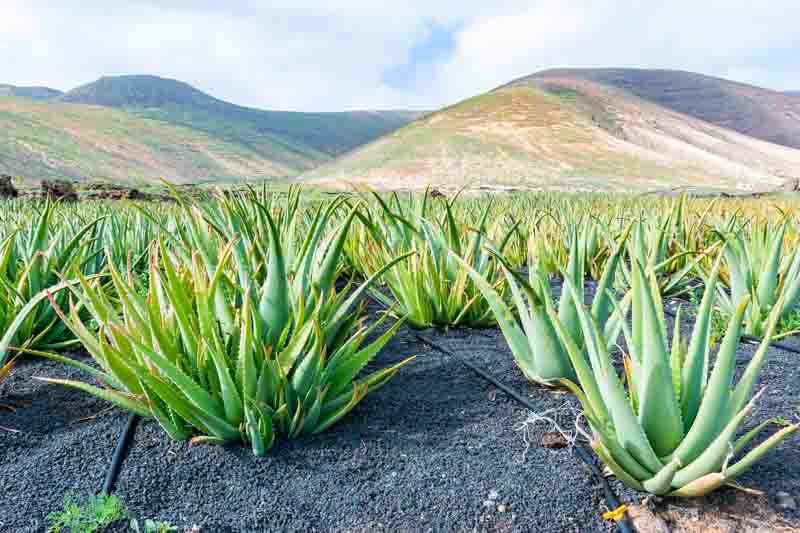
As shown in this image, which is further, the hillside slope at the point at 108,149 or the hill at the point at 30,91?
the hill at the point at 30,91

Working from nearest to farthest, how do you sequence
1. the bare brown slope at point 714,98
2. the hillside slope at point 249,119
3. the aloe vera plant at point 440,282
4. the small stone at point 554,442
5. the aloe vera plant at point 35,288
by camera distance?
the small stone at point 554,442, the aloe vera plant at point 35,288, the aloe vera plant at point 440,282, the bare brown slope at point 714,98, the hillside slope at point 249,119

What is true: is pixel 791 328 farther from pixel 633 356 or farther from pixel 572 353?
pixel 572 353

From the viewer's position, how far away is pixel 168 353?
190 cm

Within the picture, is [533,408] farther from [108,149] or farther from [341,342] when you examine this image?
[108,149]

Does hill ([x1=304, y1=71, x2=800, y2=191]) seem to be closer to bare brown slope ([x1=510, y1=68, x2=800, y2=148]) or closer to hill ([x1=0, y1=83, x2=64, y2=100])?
bare brown slope ([x1=510, y1=68, x2=800, y2=148])

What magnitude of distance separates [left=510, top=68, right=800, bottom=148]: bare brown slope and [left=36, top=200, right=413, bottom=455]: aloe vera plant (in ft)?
290

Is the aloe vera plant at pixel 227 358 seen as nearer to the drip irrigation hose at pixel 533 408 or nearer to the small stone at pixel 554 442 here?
the drip irrigation hose at pixel 533 408

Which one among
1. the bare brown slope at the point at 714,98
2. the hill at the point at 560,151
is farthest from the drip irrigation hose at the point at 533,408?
the bare brown slope at the point at 714,98

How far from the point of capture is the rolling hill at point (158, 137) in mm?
53562

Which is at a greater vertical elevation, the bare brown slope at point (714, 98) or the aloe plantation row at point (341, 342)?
the bare brown slope at point (714, 98)

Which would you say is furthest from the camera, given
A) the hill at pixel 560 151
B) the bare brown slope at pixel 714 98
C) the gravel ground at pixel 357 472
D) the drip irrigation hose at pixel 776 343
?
the bare brown slope at pixel 714 98

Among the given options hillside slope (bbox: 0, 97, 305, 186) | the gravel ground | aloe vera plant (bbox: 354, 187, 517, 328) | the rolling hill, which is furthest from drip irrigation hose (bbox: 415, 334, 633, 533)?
the rolling hill

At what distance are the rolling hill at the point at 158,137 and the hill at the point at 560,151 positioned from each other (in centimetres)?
1710

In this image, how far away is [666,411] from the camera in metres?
1.52
